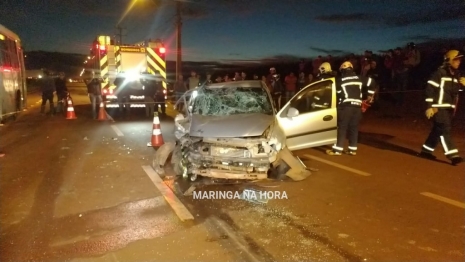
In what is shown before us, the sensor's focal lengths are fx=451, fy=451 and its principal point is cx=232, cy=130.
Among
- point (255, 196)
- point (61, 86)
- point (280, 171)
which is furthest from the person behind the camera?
point (61, 86)

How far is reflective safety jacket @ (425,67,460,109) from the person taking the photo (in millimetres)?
8445

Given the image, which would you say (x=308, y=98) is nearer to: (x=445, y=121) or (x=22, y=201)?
(x=445, y=121)

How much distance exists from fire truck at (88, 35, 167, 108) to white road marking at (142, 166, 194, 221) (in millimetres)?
10913

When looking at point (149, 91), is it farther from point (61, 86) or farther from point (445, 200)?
point (445, 200)

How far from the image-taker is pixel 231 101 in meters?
8.27

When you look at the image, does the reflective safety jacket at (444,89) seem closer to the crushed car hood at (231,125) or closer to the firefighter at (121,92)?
the crushed car hood at (231,125)

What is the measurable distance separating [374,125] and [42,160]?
1024cm

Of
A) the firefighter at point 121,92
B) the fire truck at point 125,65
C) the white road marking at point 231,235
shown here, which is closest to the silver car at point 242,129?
the white road marking at point 231,235

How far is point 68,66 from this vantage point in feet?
389

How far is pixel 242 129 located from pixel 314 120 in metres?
2.53

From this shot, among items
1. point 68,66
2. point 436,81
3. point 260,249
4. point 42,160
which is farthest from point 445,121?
point 68,66

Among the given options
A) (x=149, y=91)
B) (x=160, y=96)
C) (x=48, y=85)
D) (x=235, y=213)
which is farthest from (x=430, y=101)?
(x=48, y=85)

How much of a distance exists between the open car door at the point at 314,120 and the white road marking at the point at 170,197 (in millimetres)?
Result: 2633

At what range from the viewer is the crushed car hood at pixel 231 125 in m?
7.00
